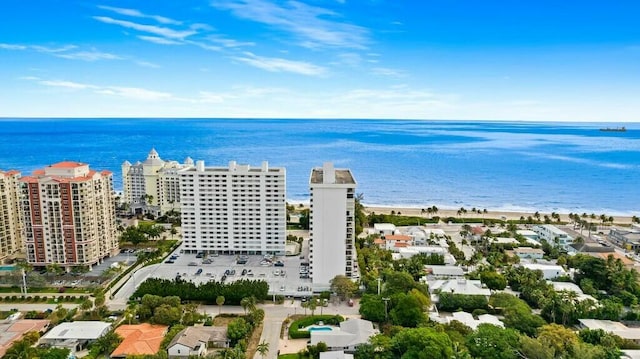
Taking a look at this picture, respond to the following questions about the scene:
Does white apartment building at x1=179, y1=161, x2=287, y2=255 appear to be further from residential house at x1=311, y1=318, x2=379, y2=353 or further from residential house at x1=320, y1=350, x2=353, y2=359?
residential house at x1=320, y1=350, x2=353, y2=359

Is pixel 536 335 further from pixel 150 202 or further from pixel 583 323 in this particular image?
pixel 150 202

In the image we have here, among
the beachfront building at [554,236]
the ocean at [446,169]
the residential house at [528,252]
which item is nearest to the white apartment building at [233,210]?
the residential house at [528,252]

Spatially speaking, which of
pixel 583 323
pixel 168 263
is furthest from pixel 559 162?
pixel 168 263

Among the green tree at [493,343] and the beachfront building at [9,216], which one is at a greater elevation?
the beachfront building at [9,216]

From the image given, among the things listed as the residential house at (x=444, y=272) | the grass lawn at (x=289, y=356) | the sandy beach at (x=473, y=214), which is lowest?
the grass lawn at (x=289, y=356)

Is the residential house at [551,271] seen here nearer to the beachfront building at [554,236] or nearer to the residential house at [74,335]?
the beachfront building at [554,236]

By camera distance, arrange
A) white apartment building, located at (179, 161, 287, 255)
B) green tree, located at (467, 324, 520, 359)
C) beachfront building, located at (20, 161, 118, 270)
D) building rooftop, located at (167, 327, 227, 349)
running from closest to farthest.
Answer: green tree, located at (467, 324, 520, 359)
building rooftop, located at (167, 327, 227, 349)
beachfront building, located at (20, 161, 118, 270)
white apartment building, located at (179, 161, 287, 255)

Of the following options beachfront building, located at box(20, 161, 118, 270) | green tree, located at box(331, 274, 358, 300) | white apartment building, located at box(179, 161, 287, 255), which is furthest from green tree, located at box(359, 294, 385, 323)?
beachfront building, located at box(20, 161, 118, 270)
